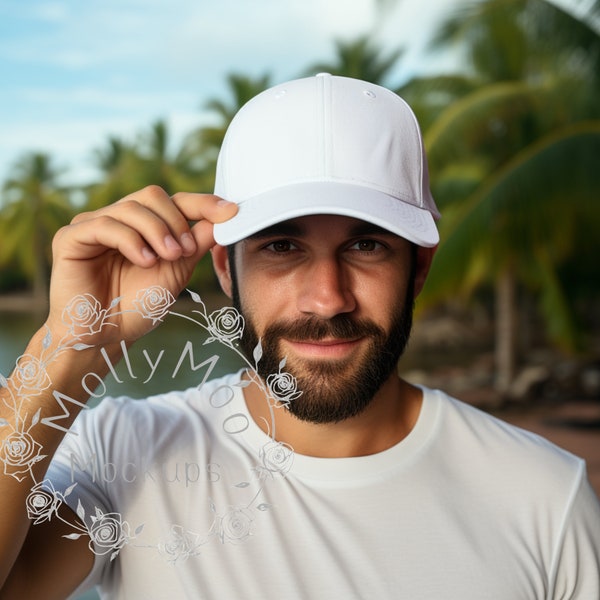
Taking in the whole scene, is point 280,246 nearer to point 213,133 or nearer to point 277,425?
point 277,425

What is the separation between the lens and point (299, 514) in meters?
0.95

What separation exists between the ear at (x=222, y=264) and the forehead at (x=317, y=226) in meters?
0.14

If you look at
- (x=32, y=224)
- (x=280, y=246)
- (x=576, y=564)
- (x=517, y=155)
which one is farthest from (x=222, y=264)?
(x=517, y=155)

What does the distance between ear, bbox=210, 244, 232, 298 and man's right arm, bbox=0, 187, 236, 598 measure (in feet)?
0.47

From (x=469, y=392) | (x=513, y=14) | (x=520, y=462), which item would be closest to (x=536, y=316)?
(x=469, y=392)

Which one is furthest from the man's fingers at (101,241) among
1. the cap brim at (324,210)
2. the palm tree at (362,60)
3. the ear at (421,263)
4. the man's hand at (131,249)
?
the palm tree at (362,60)

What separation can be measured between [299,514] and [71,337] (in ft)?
1.14

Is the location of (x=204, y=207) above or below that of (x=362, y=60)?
above

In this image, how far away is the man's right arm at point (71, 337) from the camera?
841 mm

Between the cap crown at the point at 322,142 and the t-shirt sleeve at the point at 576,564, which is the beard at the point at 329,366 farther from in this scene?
the t-shirt sleeve at the point at 576,564

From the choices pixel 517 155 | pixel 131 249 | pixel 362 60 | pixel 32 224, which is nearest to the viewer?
pixel 131 249

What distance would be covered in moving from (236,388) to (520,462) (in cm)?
41

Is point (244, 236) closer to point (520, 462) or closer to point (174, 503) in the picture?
point (174, 503)

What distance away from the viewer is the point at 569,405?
9703 mm
